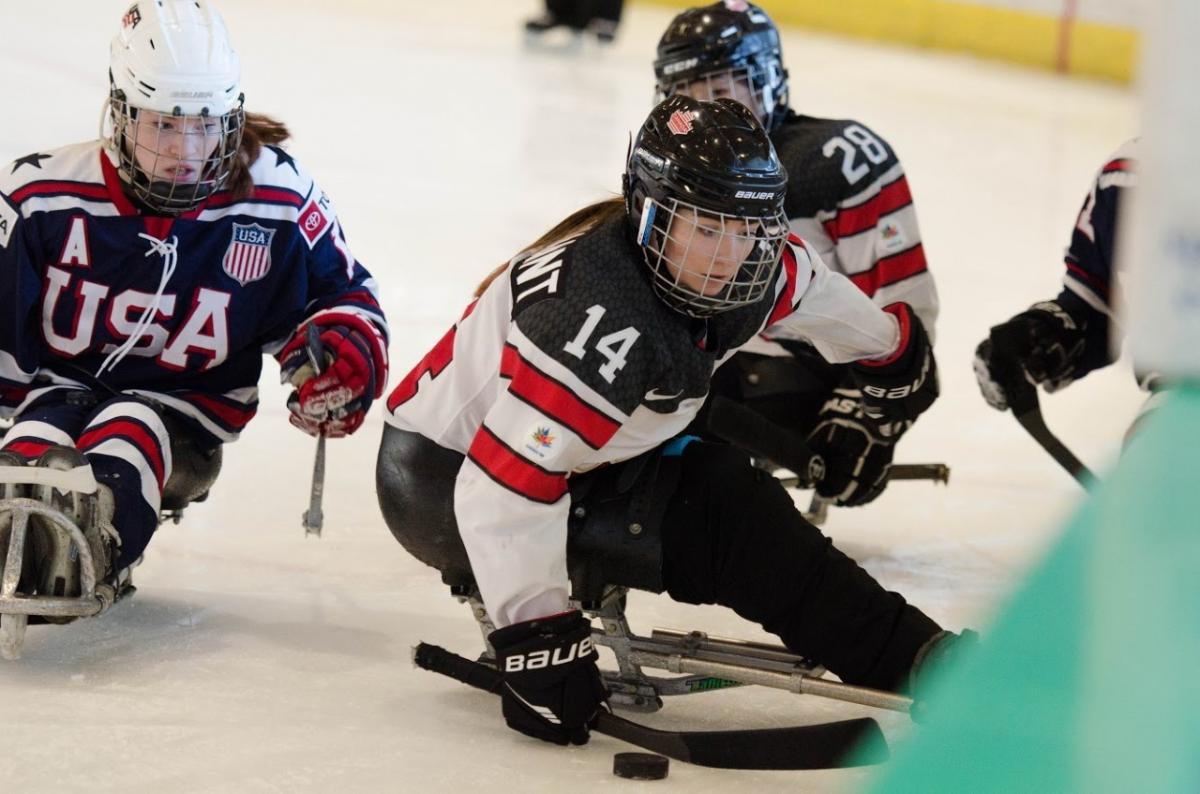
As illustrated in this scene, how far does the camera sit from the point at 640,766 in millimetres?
2254

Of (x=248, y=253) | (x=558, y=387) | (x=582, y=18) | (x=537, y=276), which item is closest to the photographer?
(x=558, y=387)

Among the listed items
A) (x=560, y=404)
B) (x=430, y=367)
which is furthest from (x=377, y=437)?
(x=560, y=404)

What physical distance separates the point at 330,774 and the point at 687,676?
1.89 ft

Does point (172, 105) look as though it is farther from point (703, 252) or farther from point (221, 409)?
point (703, 252)

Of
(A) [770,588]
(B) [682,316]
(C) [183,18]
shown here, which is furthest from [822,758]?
(C) [183,18]

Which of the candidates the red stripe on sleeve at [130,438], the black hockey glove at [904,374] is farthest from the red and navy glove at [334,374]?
the black hockey glove at [904,374]

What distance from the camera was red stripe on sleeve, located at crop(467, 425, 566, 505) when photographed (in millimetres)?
2223

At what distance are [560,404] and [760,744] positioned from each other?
1.70 ft

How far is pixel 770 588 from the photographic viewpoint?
7.86 feet

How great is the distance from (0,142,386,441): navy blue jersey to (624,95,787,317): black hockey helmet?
0.80 meters

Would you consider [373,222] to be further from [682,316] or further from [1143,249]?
[1143,249]

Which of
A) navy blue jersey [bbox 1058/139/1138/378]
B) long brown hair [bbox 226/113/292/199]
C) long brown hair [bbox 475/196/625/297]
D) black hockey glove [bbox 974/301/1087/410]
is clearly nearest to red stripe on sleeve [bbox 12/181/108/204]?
long brown hair [bbox 226/113/292/199]

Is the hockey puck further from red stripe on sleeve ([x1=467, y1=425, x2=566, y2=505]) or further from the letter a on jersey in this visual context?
the letter a on jersey

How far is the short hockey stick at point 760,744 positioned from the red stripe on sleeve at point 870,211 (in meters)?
1.29
